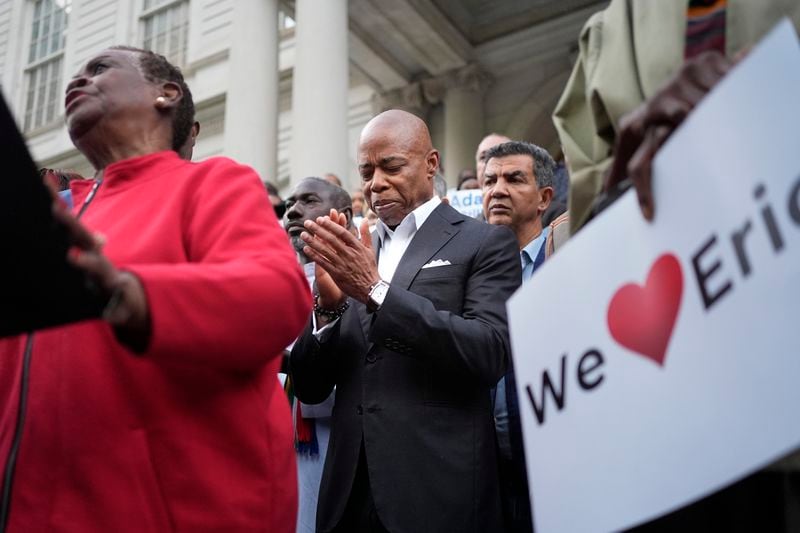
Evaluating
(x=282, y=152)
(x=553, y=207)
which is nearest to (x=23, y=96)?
(x=282, y=152)

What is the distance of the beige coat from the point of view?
1.36m

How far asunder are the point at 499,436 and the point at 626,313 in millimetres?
1675

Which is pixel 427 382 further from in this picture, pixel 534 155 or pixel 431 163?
pixel 534 155

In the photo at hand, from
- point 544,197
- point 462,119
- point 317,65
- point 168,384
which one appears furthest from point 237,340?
point 462,119

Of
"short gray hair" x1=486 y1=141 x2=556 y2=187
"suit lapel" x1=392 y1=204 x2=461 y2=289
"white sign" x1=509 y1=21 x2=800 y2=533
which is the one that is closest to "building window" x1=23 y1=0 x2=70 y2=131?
"short gray hair" x1=486 y1=141 x2=556 y2=187

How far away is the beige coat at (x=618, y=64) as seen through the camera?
4.45 feet

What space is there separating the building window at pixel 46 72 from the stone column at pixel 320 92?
8.72 meters

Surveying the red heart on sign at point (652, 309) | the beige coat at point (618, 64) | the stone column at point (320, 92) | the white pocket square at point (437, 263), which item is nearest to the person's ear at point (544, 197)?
the white pocket square at point (437, 263)

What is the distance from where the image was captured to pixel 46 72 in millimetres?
17203

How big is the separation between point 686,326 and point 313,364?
1.65 metres

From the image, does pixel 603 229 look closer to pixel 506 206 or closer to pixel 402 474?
pixel 402 474

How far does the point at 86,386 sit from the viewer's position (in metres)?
1.40

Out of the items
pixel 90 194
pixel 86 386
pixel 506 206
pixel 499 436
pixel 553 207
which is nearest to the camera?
pixel 86 386

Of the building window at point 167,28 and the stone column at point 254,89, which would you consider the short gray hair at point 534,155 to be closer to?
the stone column at point 254,89
